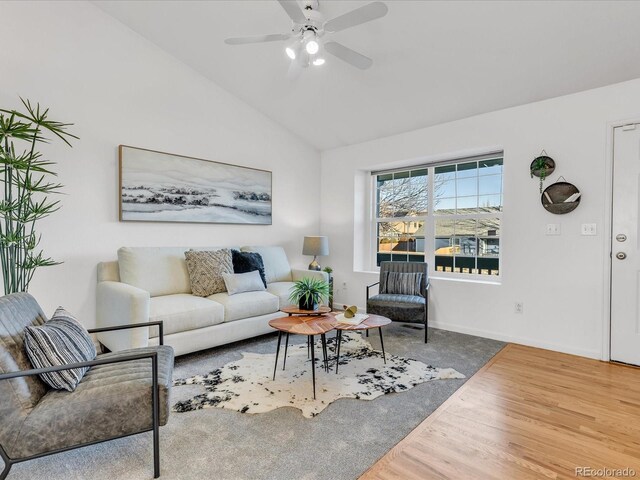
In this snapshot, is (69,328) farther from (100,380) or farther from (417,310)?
(417,310)

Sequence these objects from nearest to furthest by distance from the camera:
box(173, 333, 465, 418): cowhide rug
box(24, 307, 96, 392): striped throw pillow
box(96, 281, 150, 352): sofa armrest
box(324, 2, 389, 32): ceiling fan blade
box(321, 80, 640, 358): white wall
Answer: box(24, 307, 96, 392): striped throw pillow < box(324, 2, 389, 32): ceiling fan blade < box(173, 333, 465, 418): cowhide rug < box(96, 281, 150, 352): sofa armrest < box(321, 80, 640, 358): white wall

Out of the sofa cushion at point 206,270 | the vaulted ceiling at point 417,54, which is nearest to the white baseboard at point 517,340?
the vaulted ceiling at point 417,54

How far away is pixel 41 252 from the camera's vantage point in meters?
2.94

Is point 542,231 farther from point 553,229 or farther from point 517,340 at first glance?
point 517,340

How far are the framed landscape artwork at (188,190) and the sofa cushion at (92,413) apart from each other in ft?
7.60

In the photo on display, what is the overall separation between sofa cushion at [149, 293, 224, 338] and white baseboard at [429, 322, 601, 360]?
257 centimetres

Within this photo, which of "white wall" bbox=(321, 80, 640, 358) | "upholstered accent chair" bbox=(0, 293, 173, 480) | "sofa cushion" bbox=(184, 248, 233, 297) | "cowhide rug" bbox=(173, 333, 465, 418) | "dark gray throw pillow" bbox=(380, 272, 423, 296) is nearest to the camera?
"upholstered accent chair" bbox=(0, 293, 173, 480)

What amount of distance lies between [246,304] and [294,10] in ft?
8.20

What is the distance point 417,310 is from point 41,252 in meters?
3.51

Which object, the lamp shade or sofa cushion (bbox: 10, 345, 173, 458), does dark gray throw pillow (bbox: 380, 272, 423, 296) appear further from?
sofa cushion (bbox: 10, 345, 173, 458)

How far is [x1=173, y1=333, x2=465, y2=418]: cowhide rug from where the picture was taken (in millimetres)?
2285

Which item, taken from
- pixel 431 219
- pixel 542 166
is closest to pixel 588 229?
pixel 542 166

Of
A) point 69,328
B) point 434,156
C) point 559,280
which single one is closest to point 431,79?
point 434,156

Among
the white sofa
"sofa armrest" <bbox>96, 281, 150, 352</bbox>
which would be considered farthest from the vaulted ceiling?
"sofa armrest" <bbox>96, 281, 150, 352</bbox>
